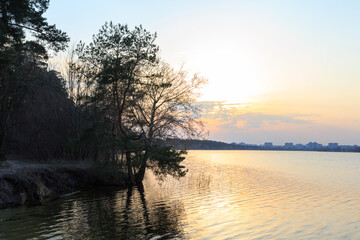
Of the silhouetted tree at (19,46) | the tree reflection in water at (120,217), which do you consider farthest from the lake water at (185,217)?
the silhouetted tree at (19,46)

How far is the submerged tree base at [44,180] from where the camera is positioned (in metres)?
18.6

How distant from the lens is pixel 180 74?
3067 centimetres

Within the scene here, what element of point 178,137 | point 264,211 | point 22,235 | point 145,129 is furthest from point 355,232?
point 145,129

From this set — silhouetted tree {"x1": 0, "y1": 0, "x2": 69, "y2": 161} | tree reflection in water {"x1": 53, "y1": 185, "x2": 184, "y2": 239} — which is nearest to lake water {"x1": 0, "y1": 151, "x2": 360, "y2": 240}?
tree reflection in water {"x1": 53, "y1": 185, "x2": 184, "y2": 239}

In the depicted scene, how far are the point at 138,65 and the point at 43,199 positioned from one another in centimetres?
1366

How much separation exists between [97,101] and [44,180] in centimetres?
872

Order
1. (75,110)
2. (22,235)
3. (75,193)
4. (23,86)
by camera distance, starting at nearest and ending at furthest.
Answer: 1. (22,235)
2. (23,86)
3. (75,193)
4. (75,110)

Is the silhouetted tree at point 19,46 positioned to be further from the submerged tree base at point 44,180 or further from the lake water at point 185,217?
the lake water at point 185,217

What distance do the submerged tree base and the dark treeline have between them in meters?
1.60

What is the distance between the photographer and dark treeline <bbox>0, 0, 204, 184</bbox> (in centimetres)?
2224

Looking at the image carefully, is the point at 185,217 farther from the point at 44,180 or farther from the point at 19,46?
the point at 19,46

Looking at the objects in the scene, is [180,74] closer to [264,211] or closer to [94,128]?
[94,128]

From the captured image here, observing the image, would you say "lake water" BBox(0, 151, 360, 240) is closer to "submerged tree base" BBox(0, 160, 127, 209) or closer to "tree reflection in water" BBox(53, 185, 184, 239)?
"tree reflection in water" BBox(53, 185, 184, 239)

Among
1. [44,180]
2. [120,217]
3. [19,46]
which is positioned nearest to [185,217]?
[120,217]
